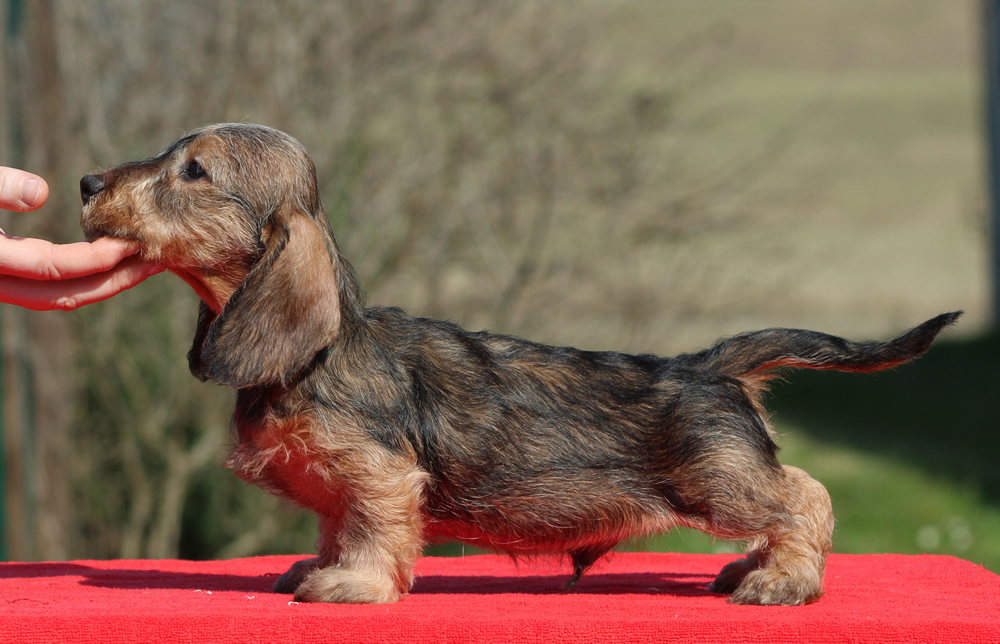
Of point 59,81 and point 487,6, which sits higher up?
point 487,6

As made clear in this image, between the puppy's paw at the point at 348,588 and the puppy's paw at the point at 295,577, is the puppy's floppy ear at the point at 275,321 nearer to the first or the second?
the puppy's paw at the point at 348,588

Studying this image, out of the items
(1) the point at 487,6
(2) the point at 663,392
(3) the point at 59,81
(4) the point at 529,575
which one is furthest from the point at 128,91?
(2) the point at 663,392

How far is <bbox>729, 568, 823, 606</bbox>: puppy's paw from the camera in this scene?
3.62 metres

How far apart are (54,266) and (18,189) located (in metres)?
0.32

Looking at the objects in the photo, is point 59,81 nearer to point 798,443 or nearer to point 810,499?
point 810,499

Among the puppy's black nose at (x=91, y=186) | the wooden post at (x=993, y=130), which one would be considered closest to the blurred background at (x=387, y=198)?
the puppy's black nose at (x=91, y=186)

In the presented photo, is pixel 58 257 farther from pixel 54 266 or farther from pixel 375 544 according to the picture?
pixel 375 544

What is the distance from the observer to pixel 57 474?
28.5ft

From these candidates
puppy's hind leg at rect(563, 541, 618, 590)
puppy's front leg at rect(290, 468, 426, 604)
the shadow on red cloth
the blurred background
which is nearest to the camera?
puppy's front leg at rect(290, 468, 426, 604)

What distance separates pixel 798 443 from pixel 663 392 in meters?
9.67

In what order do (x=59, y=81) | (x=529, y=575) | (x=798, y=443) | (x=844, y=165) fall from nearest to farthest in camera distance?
(x=529, y=575)
(x=59, y=81)
(x=798, y=443)
(x=844, y=165)

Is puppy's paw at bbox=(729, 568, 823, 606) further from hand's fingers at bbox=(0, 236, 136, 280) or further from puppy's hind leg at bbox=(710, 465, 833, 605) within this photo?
hand's fingers at bbox=(0, 236, 136, 280)

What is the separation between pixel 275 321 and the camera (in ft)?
11.3

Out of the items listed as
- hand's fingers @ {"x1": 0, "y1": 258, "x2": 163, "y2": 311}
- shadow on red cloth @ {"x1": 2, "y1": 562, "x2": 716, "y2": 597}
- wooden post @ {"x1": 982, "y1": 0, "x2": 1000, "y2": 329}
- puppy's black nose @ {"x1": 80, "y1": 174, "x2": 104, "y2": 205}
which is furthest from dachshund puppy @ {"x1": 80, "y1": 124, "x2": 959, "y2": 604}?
wooden post @ {"x1": 982, "y1": 0, "x2": 1000, "y2": 329}
